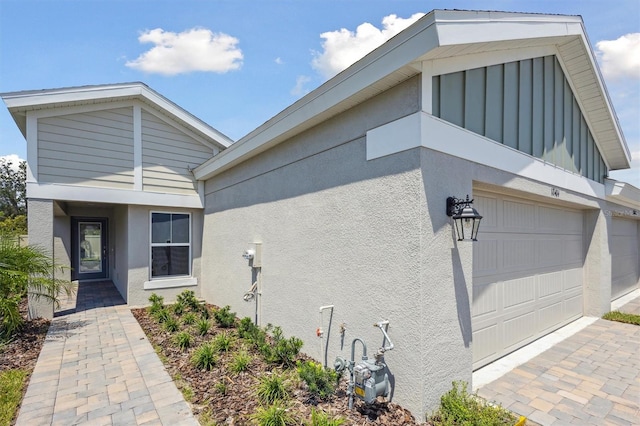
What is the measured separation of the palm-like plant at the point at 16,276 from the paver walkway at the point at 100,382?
2.26ft

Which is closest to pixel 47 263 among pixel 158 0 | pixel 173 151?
pixel 173 151

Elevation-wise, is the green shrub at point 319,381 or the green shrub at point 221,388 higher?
the green shrub at point 319,381

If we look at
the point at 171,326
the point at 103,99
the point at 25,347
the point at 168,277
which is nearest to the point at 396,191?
the point at 171,326

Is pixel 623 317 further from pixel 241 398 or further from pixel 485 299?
pixel 241 398

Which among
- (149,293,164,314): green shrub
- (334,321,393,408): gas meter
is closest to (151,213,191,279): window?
(149,293,164,314): green shrub

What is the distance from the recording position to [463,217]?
11.1 ft

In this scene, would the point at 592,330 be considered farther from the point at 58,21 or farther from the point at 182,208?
the point at 58,21

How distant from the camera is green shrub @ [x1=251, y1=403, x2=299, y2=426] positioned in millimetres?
3131

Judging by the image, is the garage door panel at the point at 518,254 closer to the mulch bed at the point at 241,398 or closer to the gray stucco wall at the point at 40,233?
the mulch bed at the point at 241,398

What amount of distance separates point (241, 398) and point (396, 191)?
119 inches

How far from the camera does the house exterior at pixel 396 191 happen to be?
3383 mm

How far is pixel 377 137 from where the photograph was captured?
3.72 metres

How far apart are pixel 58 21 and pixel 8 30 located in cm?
96

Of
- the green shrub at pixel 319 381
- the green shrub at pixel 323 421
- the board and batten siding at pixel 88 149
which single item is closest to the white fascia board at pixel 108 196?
the board and batten siding at pixel 88 149
